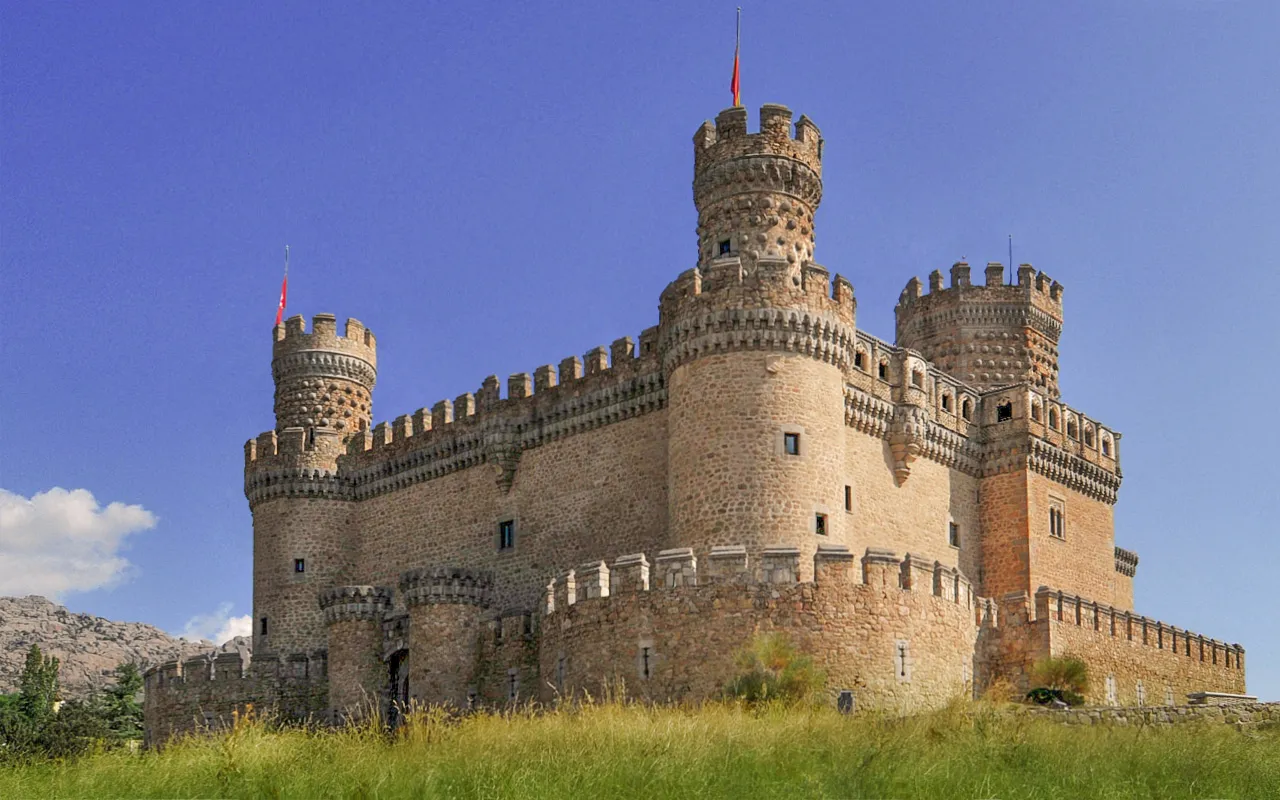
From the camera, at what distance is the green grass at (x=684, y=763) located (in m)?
14.6

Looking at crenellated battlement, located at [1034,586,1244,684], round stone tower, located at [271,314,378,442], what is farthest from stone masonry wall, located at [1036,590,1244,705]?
round stone tower, located at [271,314,378,442]

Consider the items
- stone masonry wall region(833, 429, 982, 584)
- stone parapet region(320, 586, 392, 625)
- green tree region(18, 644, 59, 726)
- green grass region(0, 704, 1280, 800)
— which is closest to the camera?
green grass region(0, 704, 1280, 800)

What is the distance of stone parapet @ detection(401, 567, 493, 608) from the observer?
2798 cm

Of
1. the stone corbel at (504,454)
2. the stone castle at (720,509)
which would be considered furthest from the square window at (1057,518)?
the stone corbel at (504,454)

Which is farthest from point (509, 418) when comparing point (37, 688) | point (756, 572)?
point (37, 688)

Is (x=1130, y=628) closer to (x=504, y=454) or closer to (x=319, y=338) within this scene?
(x=504, y=454)

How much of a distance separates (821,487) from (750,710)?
6930mm

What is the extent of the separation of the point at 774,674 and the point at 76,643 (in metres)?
63.5

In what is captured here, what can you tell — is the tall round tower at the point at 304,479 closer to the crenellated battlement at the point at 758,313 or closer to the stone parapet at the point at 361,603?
the stone parapet at the point at 361,603

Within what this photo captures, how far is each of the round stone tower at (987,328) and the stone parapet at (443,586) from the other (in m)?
15.4

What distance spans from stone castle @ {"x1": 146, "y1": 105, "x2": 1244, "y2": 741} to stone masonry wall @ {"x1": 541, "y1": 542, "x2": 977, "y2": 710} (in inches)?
1.7

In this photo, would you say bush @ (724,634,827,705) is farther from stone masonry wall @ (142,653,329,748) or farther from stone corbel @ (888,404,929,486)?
stone masonry wall @ (142,653,329,748)

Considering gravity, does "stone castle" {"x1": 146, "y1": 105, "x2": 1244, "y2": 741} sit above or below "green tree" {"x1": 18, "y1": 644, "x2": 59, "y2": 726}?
above

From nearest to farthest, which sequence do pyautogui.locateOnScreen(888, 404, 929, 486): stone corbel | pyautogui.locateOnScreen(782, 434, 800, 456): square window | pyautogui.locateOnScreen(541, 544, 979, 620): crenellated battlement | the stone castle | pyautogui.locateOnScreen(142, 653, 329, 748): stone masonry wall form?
1. pyautogui.locateOnScreen(541, 544, 979, 620): crenellated battlement
2. the stone castle
3. pyautogui.locateOnScreen(782, 434, 800, 456): square window
4. pyautogui.locateOnScreen(888, 404, 929, 486): stone corbel
5. pyautogui.locateOnScreen(142, 653, 329, 748): stone masonry wall
